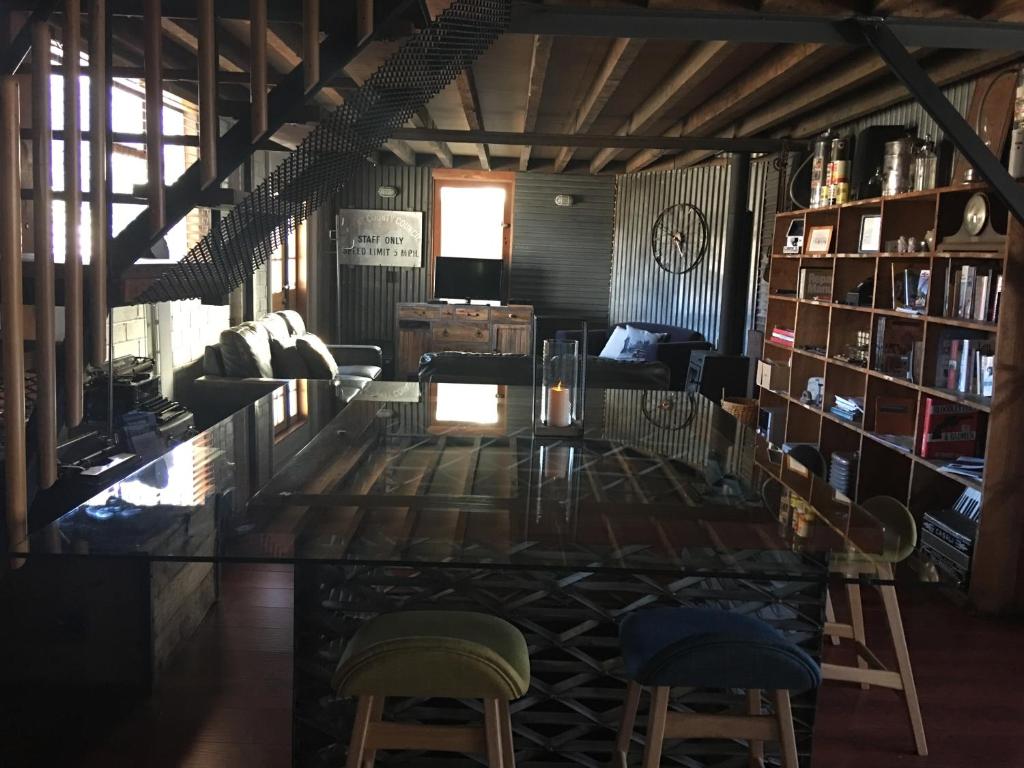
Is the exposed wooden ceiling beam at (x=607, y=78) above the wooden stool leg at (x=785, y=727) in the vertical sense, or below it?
above

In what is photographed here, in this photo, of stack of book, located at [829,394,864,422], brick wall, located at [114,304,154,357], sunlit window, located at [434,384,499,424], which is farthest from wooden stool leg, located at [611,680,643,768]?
brick wall, located at [114,304,154,357]

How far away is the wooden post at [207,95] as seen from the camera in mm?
2586

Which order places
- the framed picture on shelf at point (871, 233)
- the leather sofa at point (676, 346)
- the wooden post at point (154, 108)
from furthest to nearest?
the leather sofa at point (676, 346), the framed picture on shelf at point (871, 233), the wooden post at point (154, 108)

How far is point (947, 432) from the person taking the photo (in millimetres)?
3887

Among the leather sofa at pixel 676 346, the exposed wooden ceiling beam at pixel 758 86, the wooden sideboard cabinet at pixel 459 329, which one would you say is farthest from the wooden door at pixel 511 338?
the exposed wooden ceiling beam at pixel 758 86

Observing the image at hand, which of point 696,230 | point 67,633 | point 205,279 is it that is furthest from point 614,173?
point 67,633

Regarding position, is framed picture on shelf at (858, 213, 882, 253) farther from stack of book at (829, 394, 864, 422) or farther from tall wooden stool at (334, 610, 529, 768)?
tall wooden stool at (334, 610, 529, 768)

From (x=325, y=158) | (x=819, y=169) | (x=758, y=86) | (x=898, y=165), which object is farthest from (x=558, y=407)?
(x=819, y=169)

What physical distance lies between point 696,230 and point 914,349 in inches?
178

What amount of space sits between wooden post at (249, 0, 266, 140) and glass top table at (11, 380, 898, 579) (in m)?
1.00

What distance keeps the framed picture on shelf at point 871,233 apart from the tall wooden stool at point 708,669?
3.15 metres

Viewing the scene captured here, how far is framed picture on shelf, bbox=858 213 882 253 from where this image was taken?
4.55 metres

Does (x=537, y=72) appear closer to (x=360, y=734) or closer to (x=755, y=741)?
(x=755, y=741)

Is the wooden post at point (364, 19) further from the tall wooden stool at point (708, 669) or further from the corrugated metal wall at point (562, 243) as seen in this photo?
the corrugated metal wall at point (562, 243)
